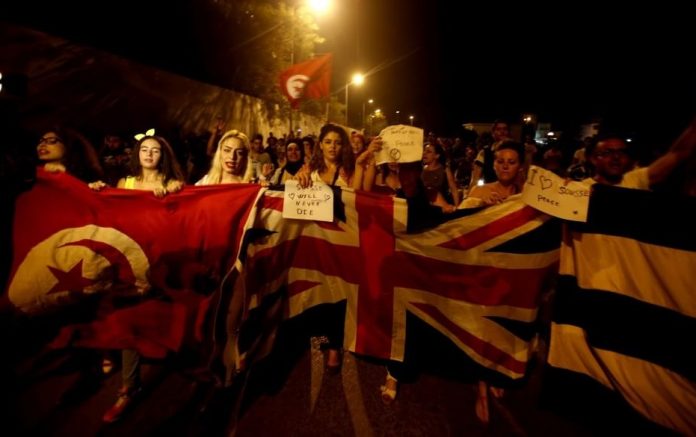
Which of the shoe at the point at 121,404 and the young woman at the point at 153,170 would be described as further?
the young woman at the point at 153,170

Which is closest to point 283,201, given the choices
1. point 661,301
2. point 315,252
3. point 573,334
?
point 315,252

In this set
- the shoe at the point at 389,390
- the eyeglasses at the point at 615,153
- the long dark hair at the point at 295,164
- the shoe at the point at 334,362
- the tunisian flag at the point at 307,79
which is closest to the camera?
the shoe at the point at 389,390

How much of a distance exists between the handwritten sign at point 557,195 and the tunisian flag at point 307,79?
5.88 m

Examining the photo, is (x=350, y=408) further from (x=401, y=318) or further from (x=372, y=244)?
(x=372, y=244)

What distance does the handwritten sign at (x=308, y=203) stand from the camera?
285cm

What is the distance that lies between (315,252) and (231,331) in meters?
0.91

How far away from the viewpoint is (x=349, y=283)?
293 centimetres

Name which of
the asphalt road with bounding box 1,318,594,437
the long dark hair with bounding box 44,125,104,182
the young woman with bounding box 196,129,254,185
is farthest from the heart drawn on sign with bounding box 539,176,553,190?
the long dark hair with bounding box 44,125,104,182

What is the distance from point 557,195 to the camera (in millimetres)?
2418

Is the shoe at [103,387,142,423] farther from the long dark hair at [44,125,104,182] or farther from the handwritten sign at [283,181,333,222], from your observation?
the long dark hair at [44,125,104,182]

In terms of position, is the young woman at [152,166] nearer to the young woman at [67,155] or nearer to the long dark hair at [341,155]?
the young woman at [67,155]

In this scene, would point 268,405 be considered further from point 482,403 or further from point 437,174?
point 437,174

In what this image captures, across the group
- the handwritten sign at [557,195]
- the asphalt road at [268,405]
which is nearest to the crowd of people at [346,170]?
the asphalt road at [268,405]

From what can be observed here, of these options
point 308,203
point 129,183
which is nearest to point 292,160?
point 129,183
